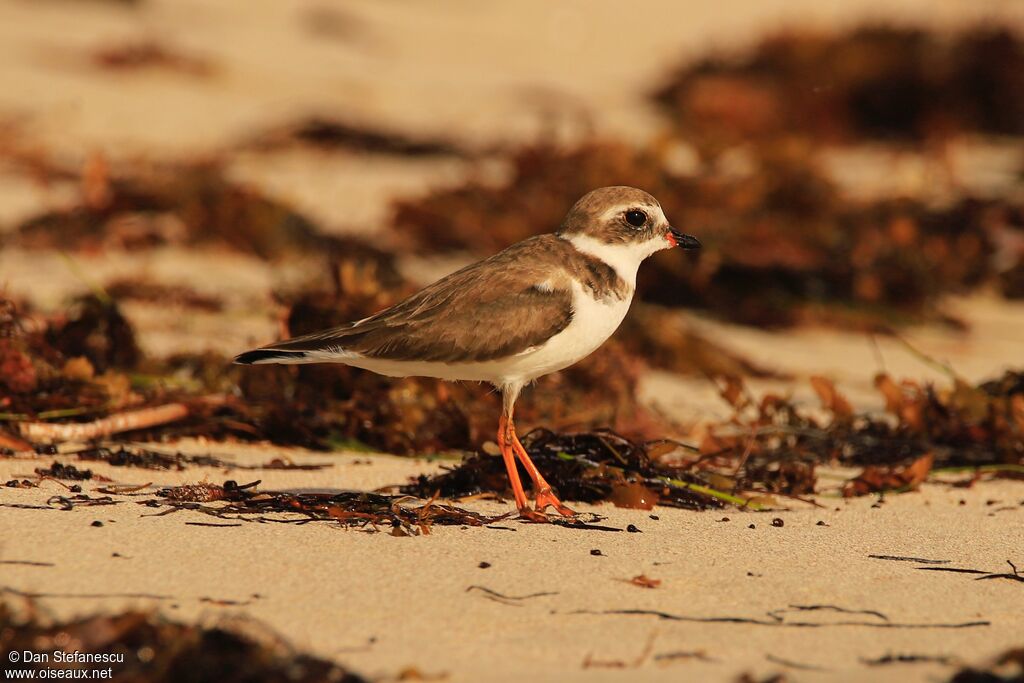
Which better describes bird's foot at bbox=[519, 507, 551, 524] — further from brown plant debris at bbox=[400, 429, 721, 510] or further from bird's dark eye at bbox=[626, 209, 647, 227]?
bird's dark eye at bbox=[626, 209, 647, 227]

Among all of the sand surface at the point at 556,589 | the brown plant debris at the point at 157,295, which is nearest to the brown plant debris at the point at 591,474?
the sand surface at the point at 556,589

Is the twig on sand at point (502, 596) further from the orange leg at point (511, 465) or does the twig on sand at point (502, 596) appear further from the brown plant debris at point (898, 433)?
the brown plant debris at point (898, 433)

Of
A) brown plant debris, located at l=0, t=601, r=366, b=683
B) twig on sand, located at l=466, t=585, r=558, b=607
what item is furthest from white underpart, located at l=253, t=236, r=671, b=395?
brown plant debris, located at l=0, t=601, r=366, b=683

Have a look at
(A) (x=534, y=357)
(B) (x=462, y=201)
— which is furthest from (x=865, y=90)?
(A) (x=534, y=357)

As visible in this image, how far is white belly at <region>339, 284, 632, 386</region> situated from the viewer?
4.32 metres

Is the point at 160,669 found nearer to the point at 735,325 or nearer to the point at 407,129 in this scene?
the point at 735,325

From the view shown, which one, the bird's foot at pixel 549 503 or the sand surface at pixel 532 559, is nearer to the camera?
the sand surface at pixel 532 559

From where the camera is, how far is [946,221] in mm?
9016

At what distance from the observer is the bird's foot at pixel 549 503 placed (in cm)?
423

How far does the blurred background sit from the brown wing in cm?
90

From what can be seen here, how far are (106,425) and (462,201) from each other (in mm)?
4563

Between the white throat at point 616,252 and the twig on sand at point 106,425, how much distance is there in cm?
175

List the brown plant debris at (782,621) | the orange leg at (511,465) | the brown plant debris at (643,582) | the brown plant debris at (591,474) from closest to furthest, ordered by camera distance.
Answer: the brown plant debris at (782,621) → the brown plant debris at (643,582) → the orange leg at (511,465) → the brown plant debris at (591,474)

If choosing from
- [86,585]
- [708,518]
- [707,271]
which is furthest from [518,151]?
[86,585]
